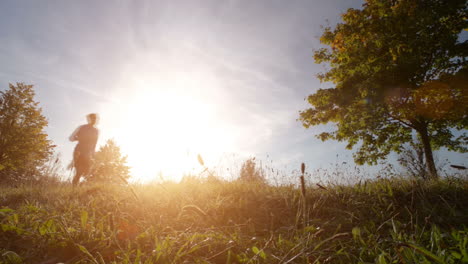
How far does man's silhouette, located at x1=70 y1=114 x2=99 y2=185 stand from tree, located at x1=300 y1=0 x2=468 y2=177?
8.73 meters

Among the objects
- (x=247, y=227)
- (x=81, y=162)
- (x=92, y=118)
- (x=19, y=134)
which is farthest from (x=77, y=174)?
(x=19, y=134)

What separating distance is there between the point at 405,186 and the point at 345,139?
7.36 m

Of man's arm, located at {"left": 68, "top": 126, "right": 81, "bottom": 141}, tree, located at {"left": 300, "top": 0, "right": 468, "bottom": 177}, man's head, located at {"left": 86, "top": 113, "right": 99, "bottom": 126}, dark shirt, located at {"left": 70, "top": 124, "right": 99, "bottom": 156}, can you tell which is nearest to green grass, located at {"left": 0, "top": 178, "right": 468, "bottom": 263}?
dark shirt, located at {"left": 70, "top": 124, "right": 99, "bottom": 156}

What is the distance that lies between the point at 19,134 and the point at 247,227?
20.6m

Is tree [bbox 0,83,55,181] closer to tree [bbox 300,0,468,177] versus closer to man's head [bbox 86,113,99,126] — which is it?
man's head [bbox 86,113,99,126]

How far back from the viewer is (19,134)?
16203 mm

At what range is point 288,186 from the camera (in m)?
4.18

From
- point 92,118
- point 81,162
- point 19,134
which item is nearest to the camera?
point 81,162

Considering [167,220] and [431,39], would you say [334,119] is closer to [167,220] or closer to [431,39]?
[431,39]

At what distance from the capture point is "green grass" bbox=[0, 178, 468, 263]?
1.61 meters

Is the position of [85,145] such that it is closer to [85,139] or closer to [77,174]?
[85,139]

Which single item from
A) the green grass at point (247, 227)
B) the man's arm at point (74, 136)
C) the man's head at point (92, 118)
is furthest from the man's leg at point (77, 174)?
the green grass at point (247, 227)

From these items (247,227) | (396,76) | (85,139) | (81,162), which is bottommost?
(247,227)

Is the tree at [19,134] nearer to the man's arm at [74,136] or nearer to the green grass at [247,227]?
the man's arm at [74,136]
